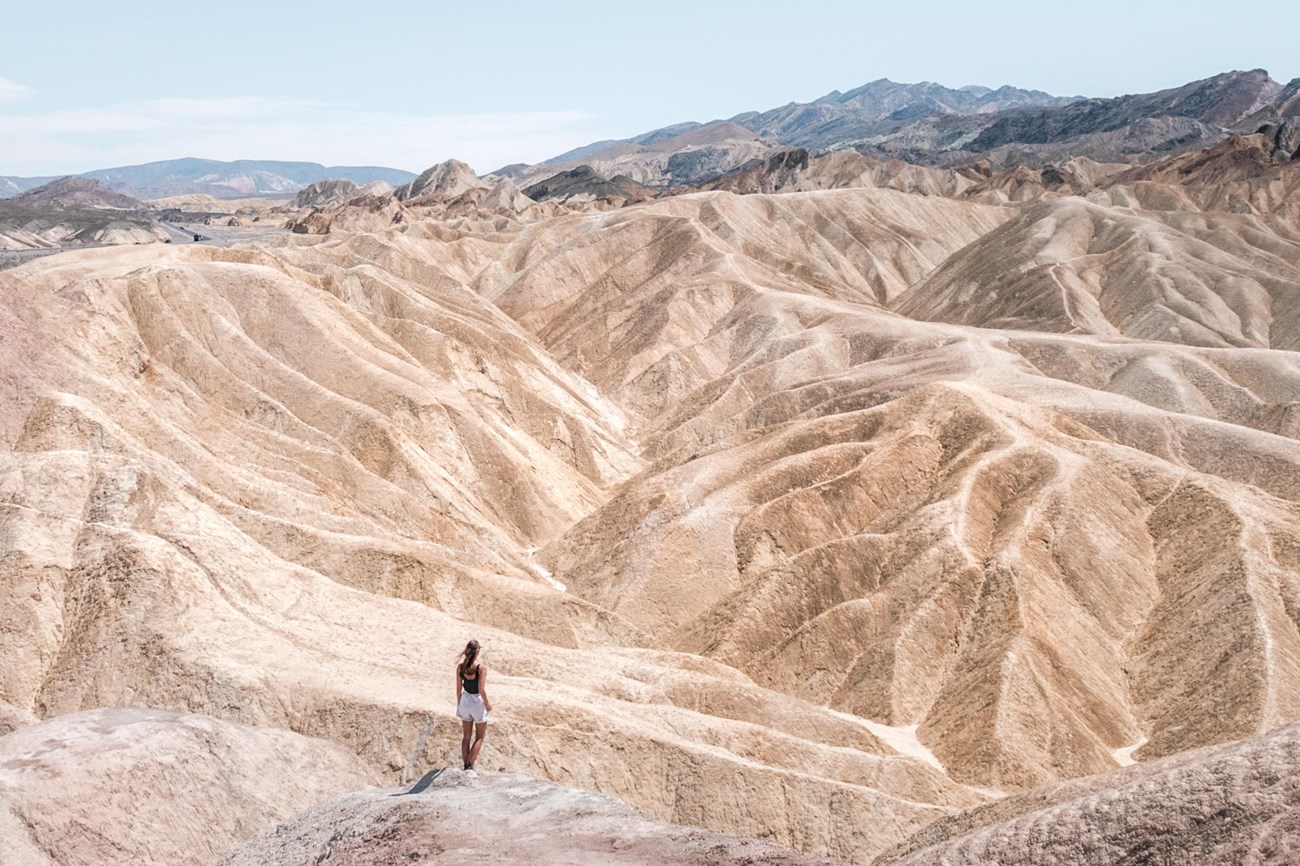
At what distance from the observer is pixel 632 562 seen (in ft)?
149

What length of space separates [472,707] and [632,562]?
28420 millimetres

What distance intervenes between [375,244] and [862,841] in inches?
3435

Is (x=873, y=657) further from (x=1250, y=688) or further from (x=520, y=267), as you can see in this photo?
(x=520, y=267)

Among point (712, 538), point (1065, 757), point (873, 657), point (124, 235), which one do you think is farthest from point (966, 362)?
point (124, 235)

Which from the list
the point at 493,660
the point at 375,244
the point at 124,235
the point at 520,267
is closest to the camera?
the point at 493,660

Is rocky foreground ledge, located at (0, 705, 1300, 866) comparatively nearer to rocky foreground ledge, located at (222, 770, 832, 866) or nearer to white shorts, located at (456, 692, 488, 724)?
rocky foreground ledge, located at (222, 770, 832, 866)

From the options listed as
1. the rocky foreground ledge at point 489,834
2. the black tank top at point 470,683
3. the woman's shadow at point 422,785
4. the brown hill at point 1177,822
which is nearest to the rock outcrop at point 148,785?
the rocky foreground ledge at point 489,834

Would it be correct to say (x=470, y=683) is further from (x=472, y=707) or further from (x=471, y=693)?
(x=472, y=707)

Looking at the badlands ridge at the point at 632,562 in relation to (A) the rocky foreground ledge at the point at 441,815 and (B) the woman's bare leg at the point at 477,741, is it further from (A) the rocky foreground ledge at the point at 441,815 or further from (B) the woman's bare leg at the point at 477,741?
(B) the woman's bare leg at the point at 477,741

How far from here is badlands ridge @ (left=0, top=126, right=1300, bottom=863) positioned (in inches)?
843

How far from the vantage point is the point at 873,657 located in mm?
37062

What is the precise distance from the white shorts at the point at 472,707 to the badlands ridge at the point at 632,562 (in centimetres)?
128

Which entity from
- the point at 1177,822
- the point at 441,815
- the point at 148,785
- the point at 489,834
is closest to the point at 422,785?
the point at 441,815

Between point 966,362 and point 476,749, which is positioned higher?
point 966,362
